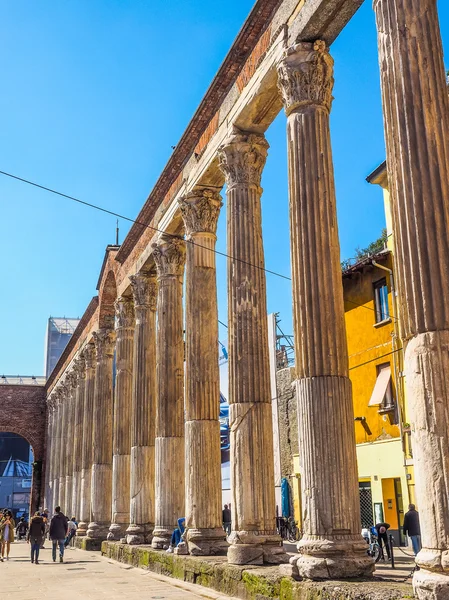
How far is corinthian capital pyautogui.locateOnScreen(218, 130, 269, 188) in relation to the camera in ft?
34.4

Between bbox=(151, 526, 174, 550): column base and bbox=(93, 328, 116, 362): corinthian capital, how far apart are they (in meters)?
8.83

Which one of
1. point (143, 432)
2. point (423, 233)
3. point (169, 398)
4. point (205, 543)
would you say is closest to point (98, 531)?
point (143, 432)

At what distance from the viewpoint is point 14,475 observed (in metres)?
48.9

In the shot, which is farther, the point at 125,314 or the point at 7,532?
the point at 125,314

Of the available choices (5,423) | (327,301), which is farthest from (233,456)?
(5,423)

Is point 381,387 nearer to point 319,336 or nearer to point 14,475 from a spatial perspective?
point 319,336

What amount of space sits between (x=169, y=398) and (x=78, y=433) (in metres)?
12.7

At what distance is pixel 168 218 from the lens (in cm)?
1461

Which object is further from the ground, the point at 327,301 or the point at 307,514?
the point at 327,301

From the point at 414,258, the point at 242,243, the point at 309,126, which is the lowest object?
the point at 414,258

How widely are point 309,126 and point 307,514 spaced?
4.47 metres

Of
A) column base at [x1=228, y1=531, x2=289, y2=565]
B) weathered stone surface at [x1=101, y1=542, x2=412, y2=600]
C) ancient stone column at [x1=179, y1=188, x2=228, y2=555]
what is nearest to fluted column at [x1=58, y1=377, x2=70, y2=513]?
weathered stone surface at [x1=101, y1=542, x2=412, y2=600]

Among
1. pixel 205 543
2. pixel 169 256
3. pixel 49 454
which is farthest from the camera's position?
pixel 49 454

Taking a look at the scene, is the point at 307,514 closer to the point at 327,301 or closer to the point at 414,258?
the point at 327,301
